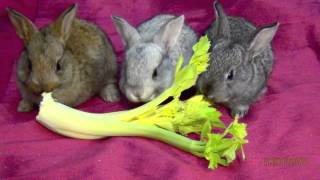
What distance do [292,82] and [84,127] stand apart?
1.22 meters

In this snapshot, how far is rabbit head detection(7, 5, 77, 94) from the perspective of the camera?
2145mm

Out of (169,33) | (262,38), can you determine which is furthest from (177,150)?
(262,38)

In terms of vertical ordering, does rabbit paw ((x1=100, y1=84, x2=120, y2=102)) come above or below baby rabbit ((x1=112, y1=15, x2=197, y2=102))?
below

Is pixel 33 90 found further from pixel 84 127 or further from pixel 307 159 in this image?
pixel 307 159

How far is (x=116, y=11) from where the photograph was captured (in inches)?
127

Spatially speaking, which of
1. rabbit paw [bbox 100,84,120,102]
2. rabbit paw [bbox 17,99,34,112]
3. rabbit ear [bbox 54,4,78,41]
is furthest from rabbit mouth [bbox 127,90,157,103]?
rabbit paw [bbox 17,99,34,112]

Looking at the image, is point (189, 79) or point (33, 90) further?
point (33, 90)

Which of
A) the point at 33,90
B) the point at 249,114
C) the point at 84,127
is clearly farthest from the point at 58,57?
the point at 249,114

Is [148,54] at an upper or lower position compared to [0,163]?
upper

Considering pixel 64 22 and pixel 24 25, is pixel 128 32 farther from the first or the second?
pixel 24 25

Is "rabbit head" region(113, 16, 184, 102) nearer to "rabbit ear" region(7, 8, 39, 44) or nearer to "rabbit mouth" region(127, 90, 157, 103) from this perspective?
"rabbit mouth" region(127, 90, 157, 103)

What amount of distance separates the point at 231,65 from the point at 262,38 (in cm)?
22

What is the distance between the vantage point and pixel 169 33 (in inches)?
93.1

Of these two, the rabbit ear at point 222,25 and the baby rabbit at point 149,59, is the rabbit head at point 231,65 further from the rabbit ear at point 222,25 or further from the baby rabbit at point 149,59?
the baby rabbit at point 149,59
